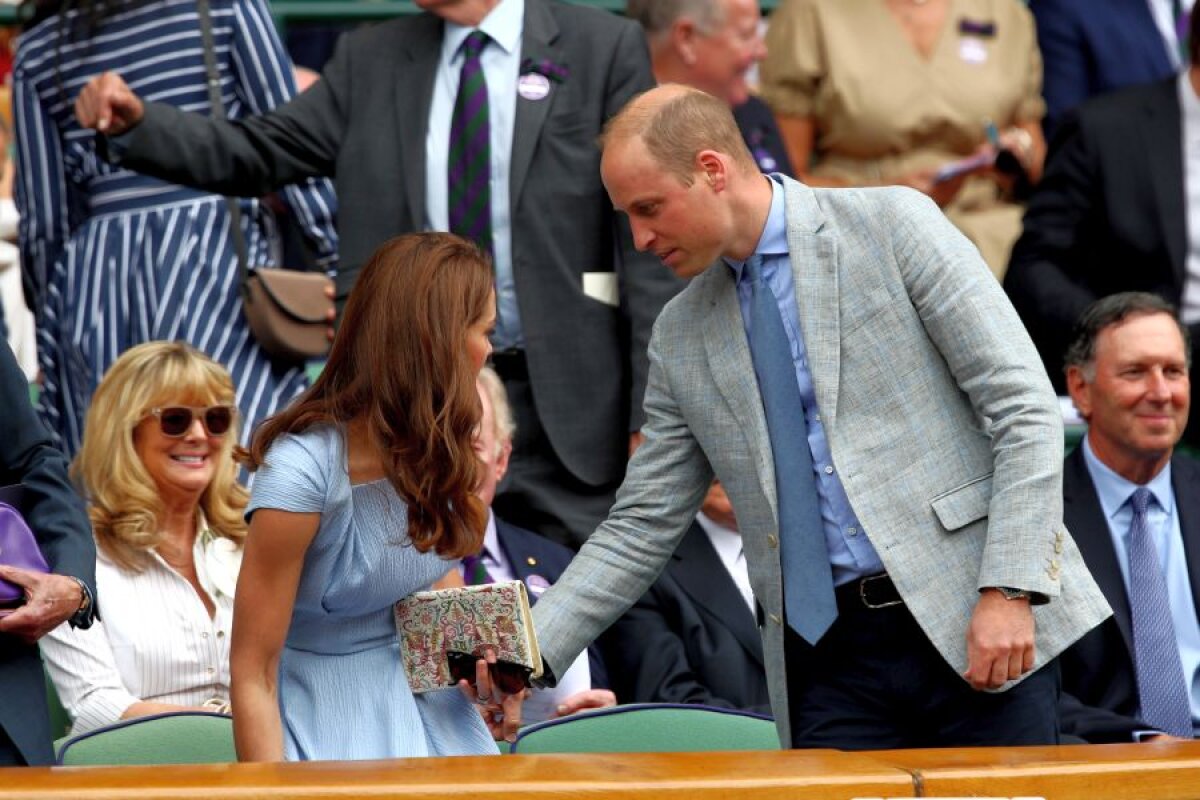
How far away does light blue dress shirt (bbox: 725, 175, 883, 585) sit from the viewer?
3.57 m

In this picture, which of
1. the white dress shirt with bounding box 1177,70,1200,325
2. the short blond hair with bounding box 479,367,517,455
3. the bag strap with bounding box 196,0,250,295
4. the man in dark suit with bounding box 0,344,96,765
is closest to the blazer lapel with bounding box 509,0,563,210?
the short blond hair with bounding box 479,367,517,455

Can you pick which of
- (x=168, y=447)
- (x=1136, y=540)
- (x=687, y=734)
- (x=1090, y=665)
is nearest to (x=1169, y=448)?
(x=1136, y=540)

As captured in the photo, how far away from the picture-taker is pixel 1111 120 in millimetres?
6461

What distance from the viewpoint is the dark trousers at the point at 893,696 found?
3.52 meters

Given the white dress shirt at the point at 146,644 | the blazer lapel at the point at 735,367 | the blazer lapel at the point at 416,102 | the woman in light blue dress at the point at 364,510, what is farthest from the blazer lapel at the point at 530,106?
the woman in light blue dress at the point at 364,510

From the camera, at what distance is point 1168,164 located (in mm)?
6406

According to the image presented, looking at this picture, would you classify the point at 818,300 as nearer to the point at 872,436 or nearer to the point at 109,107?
the point at 872,436

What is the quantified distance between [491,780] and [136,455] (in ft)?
7.80

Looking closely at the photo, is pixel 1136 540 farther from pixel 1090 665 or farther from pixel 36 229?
pixel 36 229

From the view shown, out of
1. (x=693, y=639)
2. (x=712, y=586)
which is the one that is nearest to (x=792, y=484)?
(x=693, y=639)

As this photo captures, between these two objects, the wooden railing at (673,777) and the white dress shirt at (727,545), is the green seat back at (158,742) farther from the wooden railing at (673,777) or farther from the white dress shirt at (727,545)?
the white dress shirt at (727,545)

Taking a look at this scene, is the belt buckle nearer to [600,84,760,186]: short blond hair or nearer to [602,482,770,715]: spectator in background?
[600,84,760,186]: short blond hair

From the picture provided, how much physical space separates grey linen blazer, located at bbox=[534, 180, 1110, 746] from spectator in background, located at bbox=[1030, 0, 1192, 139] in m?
4.09

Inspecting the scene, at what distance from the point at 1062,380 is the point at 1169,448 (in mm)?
1497
